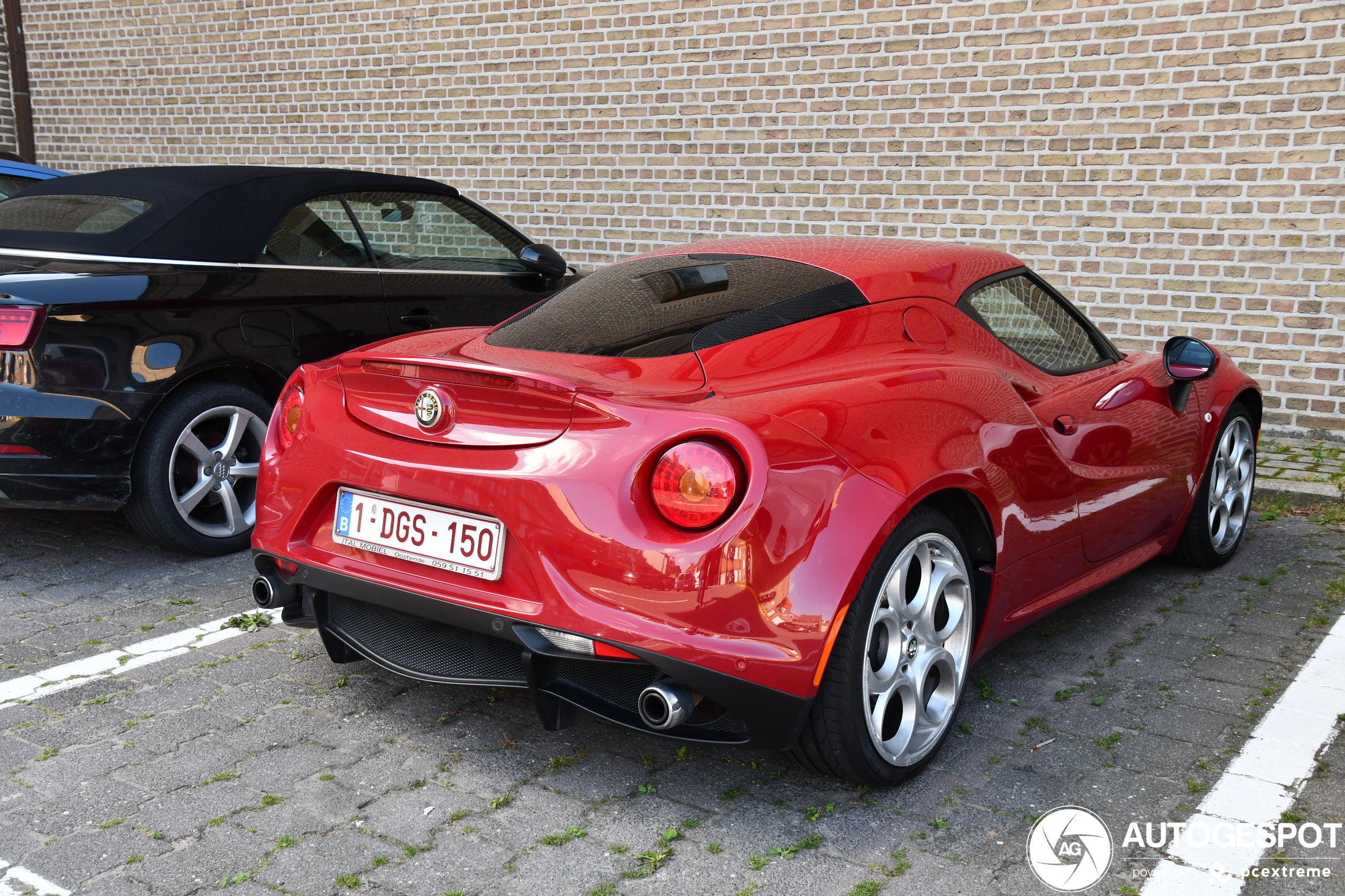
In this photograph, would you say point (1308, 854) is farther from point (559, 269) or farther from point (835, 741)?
point (559, 269)

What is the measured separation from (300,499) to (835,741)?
1.47 metres

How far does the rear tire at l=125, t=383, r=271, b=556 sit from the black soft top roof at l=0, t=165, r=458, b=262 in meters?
0.58

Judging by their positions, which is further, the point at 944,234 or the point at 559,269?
the point at 944,234

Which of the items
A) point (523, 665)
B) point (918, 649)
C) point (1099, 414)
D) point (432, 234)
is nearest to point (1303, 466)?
point (1099, 414)

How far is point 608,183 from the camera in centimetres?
952

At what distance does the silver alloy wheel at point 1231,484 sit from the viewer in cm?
455

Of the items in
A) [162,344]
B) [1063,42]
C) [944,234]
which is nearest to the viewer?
[162,344]

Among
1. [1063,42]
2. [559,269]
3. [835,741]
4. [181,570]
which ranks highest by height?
[1063,42]

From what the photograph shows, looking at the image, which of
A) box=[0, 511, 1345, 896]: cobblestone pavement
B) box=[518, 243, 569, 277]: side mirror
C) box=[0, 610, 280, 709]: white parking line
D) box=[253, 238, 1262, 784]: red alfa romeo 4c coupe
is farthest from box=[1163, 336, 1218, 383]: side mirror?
box=[0, 610, 280, 709]: white parking line

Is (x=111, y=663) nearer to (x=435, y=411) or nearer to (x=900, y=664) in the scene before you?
(x=435, y=411)

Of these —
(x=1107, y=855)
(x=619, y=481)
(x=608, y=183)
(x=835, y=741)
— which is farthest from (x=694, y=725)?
(x=608, y=183)

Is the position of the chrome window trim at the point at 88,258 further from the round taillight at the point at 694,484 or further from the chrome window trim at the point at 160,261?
the round taillight at the point at 694,484

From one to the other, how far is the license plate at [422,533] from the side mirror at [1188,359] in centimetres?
247

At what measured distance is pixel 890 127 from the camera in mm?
8117
